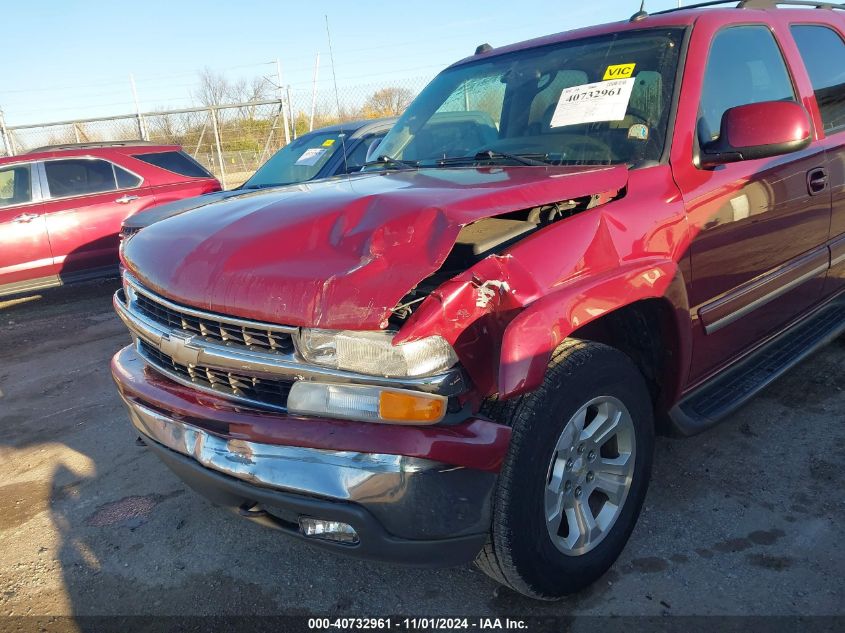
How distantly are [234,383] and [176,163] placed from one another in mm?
6956

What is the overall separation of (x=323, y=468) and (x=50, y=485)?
7.57ft

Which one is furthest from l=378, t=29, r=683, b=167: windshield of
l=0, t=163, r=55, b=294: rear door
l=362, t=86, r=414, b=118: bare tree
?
l=362, t=86, r=414, b=118: bare tree

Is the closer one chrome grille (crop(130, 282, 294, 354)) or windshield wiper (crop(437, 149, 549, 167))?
chrome grille (crop(130, 282, 294, 354))

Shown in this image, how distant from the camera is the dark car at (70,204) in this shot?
23.1 feet

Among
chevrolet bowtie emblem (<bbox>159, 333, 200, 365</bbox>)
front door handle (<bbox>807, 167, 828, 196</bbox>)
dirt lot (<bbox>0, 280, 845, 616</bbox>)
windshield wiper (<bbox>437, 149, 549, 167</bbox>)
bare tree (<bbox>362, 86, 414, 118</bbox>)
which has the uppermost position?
bare tree (<bbox>362, 86, 414, 118</bbox>)

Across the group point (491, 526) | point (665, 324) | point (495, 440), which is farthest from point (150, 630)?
point (665, 324)

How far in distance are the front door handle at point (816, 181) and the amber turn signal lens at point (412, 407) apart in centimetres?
240

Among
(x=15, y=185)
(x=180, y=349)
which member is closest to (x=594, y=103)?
(x=180, y=349)

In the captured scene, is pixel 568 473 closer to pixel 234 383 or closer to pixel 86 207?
pixel 234 383

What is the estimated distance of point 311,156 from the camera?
255 inches

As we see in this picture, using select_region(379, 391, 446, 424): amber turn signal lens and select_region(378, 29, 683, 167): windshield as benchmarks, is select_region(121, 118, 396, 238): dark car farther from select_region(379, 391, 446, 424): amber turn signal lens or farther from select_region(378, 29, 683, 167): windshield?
select_region(379, 391, 446, 424): amber turn signal lens

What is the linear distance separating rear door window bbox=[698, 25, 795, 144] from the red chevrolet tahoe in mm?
14

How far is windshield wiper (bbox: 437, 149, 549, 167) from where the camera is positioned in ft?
8.64

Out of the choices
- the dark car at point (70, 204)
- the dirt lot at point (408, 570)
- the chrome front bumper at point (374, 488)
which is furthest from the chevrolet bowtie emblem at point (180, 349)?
the dark car at point (70, 204)
